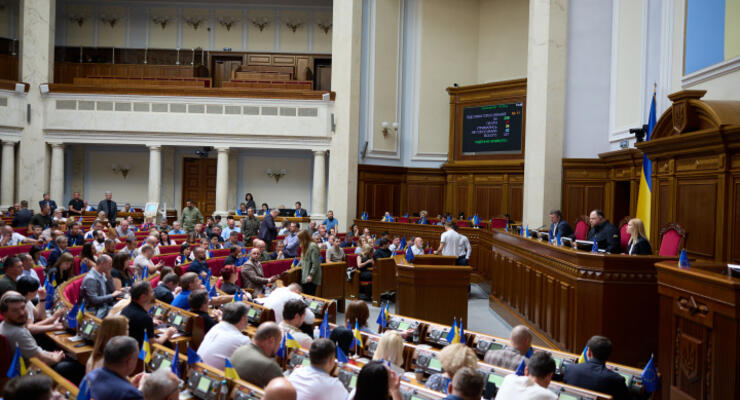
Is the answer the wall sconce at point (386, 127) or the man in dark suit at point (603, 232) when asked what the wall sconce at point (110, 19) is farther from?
the man in dark suit at point (603, 232)

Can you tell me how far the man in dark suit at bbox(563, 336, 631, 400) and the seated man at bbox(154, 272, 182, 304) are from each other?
4312 mm

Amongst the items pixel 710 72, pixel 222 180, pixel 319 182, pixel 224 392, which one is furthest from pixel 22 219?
pixel 710 72

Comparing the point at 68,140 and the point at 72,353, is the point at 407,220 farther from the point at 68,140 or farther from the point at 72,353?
the point at 72,353

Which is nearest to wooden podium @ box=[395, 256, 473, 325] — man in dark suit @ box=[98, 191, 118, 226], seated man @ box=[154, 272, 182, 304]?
seated man @ box=[154, 272, 182, 304]

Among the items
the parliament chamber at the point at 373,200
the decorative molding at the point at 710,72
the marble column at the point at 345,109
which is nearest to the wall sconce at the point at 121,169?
the parliament chamber at the point at 373,200

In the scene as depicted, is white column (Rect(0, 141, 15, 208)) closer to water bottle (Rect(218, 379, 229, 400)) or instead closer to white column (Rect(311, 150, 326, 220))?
white column (Rect(311, 150, 326, 220))

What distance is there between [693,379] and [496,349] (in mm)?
1496

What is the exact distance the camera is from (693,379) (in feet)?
14.5

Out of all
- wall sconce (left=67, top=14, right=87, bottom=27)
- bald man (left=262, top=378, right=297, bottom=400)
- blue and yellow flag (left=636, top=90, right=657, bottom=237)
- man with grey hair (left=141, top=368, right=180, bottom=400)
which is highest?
wall sconce (left=67, top=14, right=87, bottom=27)

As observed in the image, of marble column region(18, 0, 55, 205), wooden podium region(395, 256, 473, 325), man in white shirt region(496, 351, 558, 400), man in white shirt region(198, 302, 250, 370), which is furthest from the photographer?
Answer: marble column region(18, 0, 55, 205)

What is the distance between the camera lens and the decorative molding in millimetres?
8180

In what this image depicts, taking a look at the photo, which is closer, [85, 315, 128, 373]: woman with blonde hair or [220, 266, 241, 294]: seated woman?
[85, 315, 128, 373]: woman with blonde hair

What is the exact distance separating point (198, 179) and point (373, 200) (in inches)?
249

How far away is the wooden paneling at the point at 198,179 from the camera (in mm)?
19797
